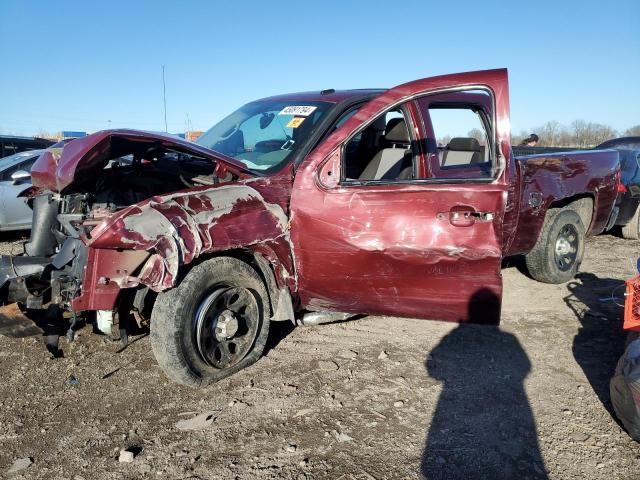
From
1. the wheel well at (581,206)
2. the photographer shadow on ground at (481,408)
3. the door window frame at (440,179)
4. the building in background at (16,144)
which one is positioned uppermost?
the building in background at (16,144)

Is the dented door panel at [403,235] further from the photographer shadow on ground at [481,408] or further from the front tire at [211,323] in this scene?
the front tire at [211,323]

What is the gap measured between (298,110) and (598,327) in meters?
3.23

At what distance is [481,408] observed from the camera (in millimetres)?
3021

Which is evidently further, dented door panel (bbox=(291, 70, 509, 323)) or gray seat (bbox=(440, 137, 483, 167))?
gray seat (bbox=(440, 137, 483, 167))

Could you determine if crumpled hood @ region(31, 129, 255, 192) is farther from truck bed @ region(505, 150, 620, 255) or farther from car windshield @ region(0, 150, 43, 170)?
car windshield @ region(0, 150, 43, 170)

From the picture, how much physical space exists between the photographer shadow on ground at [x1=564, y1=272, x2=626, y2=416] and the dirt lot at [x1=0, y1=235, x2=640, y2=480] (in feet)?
0.07

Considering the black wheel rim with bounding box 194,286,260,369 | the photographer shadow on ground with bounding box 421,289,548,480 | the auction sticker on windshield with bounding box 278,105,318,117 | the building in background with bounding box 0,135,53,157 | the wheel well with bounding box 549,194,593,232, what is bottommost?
the photographer shadow on ground with bounding box 421,289,548,480

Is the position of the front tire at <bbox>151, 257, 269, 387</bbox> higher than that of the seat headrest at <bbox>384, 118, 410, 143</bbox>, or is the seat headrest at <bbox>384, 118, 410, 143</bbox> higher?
the seat headrest at <bbox>384, 118, 410, 143</bbox>

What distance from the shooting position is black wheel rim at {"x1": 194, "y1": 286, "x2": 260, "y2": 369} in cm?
322

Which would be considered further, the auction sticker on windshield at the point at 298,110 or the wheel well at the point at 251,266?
the auction sticker on windshield at the point at 298,110

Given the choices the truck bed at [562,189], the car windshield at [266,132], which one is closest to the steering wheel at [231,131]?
the car windshield at [266,132]

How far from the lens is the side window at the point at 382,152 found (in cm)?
402

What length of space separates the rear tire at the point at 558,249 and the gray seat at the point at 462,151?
47.7 inches

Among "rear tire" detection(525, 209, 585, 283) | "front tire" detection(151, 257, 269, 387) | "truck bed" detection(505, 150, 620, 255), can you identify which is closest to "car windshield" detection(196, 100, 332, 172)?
"front tire" detection(151, 257, 269, 387)
